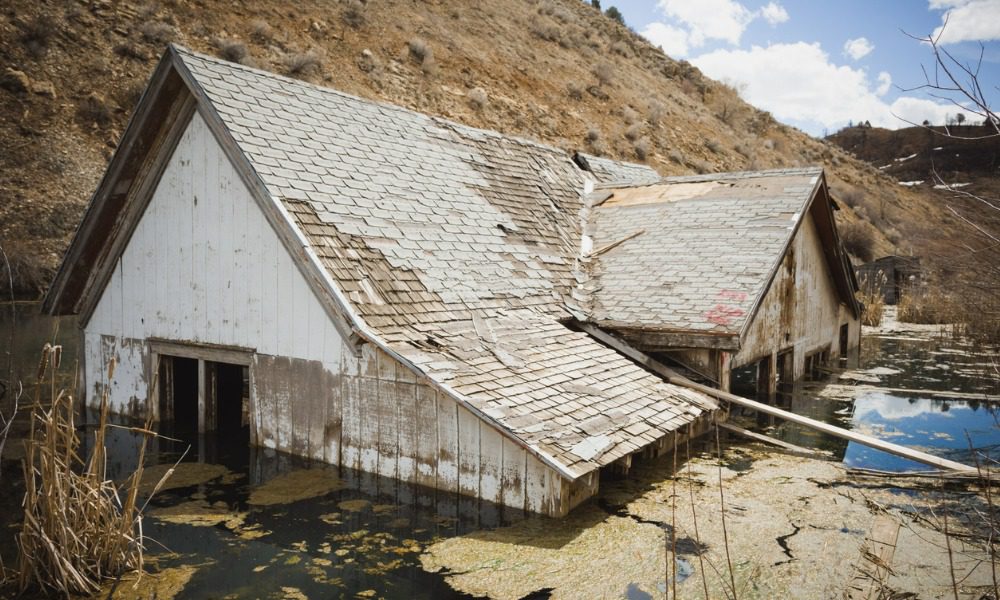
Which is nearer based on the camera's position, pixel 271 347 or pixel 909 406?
pixel 271 347

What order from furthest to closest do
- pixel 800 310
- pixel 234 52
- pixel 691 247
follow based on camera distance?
pixel 234 52, pixel 800 310, pixel 691 247

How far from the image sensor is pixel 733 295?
30.8 ft

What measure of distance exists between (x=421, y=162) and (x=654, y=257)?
12.8 ft

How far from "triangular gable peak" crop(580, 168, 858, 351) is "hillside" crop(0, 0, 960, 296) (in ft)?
11.6

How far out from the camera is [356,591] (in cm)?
502

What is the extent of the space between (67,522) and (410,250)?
4751 mm

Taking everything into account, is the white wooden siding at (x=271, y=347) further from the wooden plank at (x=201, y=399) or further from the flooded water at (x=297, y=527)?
the wooden plank at (x=201, y=399)

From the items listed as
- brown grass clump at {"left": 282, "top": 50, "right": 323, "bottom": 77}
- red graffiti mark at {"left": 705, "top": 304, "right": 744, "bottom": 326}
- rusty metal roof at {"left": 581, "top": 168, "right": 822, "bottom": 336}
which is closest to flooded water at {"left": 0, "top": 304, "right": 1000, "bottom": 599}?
red graffiti mark at {"left": 705, "top": 304, "right": 744, "bottom": 326}

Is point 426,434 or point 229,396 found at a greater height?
point 426,434

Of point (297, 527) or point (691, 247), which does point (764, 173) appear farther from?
point (297, 527)

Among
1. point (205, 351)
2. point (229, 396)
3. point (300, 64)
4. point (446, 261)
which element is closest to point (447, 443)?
point (446, 261)

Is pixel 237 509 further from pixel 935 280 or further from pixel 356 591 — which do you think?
pixel 935 280

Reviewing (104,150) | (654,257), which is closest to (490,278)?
(654,257)

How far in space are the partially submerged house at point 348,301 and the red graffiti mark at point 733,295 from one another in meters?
0.25
